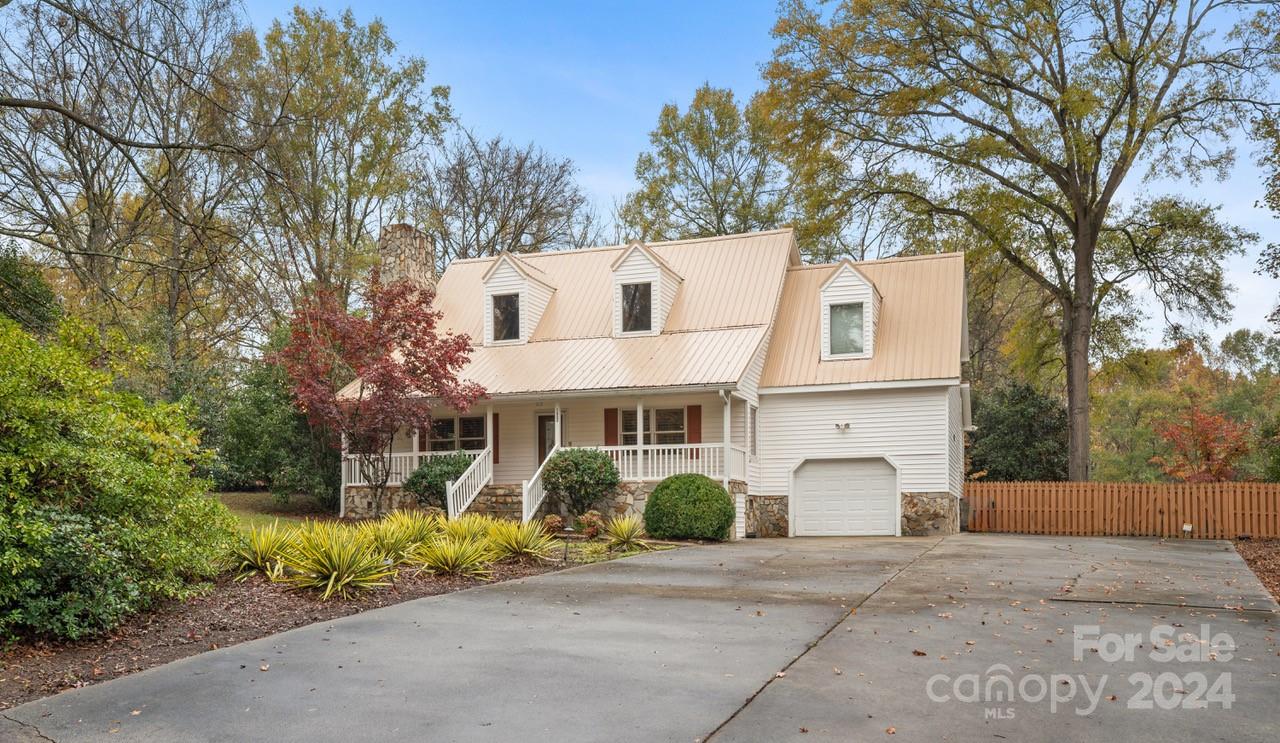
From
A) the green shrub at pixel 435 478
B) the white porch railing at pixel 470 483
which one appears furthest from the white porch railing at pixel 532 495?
the green shrub at pixel 435 478

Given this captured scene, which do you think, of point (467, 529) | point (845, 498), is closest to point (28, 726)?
point (467, 529)

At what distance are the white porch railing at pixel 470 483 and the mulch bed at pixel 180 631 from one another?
9.64 metres

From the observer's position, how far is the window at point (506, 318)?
984 inches

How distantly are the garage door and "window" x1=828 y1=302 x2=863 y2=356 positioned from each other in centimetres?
254

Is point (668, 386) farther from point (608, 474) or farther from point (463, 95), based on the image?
point (463, 95)

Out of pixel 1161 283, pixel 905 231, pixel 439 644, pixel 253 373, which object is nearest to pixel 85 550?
pixel 439 644

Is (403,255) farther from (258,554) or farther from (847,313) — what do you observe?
(258,554)

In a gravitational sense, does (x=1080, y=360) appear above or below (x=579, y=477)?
above

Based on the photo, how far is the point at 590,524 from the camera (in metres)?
18.7

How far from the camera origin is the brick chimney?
26641mm

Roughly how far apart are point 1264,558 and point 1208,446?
1407cm

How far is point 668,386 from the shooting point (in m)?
20.7

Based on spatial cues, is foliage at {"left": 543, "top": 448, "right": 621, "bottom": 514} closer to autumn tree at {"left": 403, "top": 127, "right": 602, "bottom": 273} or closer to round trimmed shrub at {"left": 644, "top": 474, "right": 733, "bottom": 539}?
round trimmed shrub at {"left": 644, "top": 474, "right": 733, "bottom": 539}

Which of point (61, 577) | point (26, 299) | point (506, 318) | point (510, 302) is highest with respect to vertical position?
point (510, 302)
